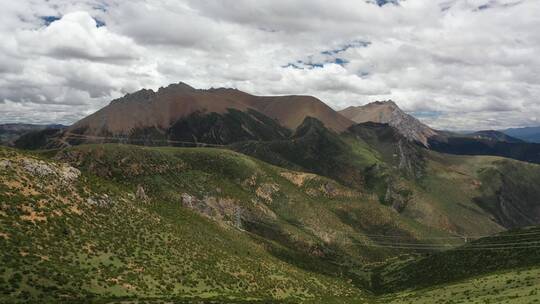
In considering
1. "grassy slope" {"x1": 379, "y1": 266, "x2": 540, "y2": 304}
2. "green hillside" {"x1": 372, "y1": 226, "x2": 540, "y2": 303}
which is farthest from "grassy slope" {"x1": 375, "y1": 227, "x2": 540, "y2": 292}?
"grassy slope" {"x1": 379, "y1": 266, "x2": 540, "y2": 304}

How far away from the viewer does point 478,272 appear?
14250 cm

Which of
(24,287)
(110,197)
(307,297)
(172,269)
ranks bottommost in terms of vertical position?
(307,297)

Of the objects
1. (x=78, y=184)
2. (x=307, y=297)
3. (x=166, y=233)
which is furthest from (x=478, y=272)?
(x=78, y=184)

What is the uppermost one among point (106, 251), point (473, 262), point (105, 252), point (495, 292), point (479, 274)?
point (106, 251)

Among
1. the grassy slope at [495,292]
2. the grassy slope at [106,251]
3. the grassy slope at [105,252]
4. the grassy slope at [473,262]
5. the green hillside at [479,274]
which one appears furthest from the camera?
the grassy slope at [473,262]

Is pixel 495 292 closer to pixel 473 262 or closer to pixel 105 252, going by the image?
pixel 473 262

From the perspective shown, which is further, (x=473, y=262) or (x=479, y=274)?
(x=473, y=262)

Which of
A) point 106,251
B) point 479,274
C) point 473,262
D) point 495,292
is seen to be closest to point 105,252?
point 106,251

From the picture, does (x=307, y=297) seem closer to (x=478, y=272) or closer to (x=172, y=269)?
(x=172, y=269)

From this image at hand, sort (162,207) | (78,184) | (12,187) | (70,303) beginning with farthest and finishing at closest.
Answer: (162,207)
(78,184)
(12,187)
(70,303)

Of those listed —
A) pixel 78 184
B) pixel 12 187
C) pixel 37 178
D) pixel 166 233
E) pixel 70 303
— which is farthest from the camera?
pixel 166 233

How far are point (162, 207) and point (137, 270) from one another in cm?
5000

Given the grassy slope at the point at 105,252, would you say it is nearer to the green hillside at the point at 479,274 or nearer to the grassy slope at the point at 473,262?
the green hillside at the point at 479,274

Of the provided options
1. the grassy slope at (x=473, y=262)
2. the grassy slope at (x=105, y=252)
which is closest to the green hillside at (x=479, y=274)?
the grassy slope at (x=473, y=262)
